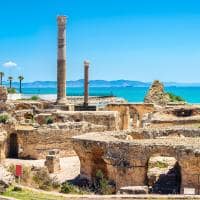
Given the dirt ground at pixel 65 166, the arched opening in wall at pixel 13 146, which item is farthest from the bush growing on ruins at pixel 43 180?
the arched opening in wall at pixel 13 146

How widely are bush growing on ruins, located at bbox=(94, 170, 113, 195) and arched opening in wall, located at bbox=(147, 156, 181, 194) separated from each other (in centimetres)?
138

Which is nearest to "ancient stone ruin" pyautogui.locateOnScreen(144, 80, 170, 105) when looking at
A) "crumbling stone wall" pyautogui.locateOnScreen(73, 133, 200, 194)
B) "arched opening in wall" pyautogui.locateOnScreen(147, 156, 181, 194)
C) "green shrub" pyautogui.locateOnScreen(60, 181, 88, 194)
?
"arched opening in wall" pyautogui.locateOnScreen(147, 156, 181, 194)

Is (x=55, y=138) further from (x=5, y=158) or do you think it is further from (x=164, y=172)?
(x=164, y=172)

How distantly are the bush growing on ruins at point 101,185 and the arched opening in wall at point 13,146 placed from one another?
8989 millimetres

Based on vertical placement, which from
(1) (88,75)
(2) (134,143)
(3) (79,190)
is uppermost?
(1) (88,75)

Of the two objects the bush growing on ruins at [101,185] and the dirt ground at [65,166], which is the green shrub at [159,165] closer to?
the bush growing on ruins at [101,185]

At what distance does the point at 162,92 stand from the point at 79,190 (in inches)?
1227

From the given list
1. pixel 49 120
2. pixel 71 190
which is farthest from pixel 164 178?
pixel 49 120

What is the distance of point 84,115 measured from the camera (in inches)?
1325

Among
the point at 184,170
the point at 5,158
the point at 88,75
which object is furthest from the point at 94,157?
the point at 88,75

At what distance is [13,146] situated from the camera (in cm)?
2833

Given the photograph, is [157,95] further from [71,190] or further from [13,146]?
[71,190]

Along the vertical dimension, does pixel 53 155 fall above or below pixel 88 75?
below

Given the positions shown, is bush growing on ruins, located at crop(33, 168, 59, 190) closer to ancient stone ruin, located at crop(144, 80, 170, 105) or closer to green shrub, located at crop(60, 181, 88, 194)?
green shrub, located at crop(60, 181, 88, 194)
